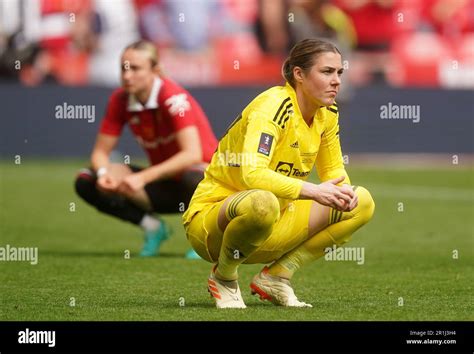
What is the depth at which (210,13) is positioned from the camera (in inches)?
918

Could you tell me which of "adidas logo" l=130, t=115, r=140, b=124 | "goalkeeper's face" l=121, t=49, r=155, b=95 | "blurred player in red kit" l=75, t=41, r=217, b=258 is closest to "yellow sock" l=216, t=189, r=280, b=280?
"blurred player in red kit" l=75, t=41, r=217, b=258

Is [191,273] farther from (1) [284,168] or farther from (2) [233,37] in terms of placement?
(2) [233,37]

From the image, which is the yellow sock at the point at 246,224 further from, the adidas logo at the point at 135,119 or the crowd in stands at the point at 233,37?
the crowd in stands at the point at 233,37

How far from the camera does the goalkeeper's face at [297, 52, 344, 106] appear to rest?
273 inches

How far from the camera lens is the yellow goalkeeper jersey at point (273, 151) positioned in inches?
264

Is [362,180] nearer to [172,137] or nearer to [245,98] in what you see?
[245,98]

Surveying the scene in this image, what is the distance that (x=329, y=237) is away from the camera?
7.29 m

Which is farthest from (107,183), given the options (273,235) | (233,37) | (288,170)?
(233,37)

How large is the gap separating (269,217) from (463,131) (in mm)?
17568

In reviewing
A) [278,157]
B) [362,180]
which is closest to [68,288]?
[278,157]

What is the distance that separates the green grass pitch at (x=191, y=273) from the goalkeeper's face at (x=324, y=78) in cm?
123

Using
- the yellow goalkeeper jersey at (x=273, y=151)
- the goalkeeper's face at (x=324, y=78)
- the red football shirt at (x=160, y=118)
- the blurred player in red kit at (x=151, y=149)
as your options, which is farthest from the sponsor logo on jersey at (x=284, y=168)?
the red football shirt at (x=160, y=118)

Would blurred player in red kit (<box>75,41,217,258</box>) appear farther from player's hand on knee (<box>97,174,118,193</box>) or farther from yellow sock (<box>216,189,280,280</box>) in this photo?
yellow sock (<box>216,189,280,280</box>)

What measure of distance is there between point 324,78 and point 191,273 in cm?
270
